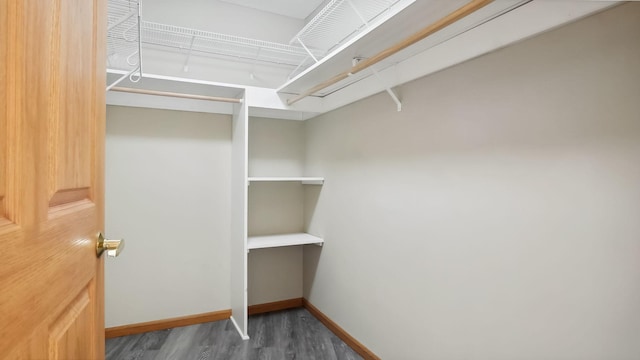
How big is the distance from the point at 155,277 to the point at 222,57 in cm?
194

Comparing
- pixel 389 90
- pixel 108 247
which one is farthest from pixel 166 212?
pixel 389 90

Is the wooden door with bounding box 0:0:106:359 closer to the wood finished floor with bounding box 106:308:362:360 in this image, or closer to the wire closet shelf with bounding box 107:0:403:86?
the wire closet shelf with bounding box 107:0:403:86

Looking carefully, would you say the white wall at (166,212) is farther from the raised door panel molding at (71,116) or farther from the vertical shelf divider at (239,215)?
the raised door panel molding at (71,116)

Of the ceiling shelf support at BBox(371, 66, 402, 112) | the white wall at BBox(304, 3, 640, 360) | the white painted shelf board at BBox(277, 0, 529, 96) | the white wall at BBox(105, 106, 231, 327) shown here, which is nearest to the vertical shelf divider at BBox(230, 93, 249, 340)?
the white wall at BBox(105, 106, 231, 327)

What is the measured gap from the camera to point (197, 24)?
9.09 ft

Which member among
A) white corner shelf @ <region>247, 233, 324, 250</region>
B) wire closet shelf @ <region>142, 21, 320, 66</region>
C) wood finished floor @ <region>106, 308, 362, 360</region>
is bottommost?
wood finished floor @ <region>106, 308, 362, 360</region>

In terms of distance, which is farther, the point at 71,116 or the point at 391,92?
the point at 391,92

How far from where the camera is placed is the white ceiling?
112 inches

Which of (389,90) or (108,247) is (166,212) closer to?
(108,247)

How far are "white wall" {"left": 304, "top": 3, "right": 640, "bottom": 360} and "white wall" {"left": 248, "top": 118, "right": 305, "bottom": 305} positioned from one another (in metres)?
1.04

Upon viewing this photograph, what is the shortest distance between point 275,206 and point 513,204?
2.15 meters

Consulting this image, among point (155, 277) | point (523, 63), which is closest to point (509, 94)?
point (523, 63)

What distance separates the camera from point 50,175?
627 millimetres

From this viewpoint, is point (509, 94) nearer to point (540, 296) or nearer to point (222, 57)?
point (540, 296)
